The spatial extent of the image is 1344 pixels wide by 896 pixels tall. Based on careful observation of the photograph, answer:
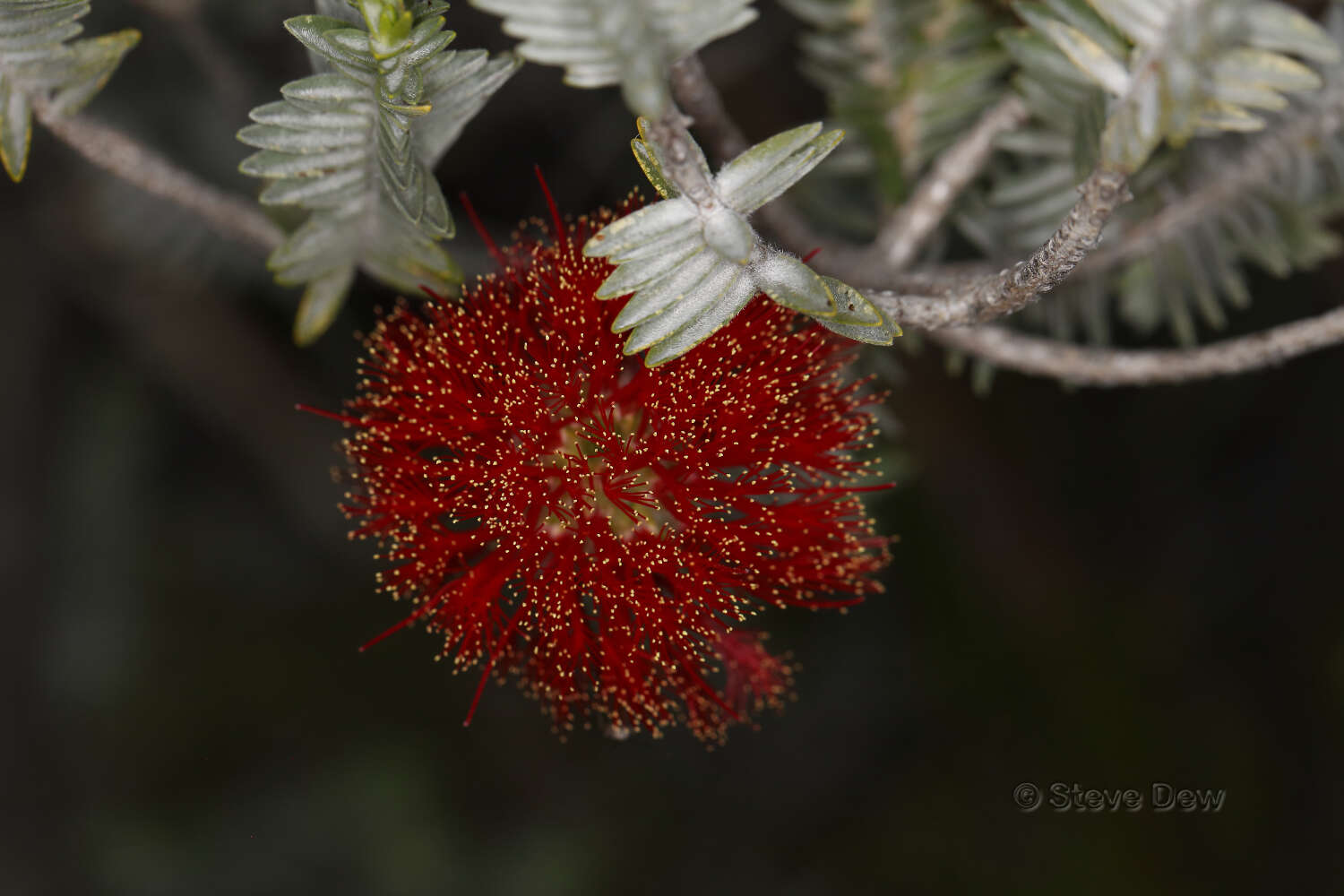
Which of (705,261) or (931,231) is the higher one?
(705,261)

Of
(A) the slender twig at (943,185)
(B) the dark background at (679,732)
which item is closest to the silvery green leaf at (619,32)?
(A) the slender twig at (943,185)

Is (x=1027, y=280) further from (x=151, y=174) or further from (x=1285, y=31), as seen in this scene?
(x=151, y=174)

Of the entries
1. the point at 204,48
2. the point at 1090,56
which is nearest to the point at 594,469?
the point at 1090,56

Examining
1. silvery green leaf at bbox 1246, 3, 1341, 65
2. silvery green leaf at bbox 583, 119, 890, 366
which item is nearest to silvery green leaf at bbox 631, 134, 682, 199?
silvery green leaf at bbox 583, 119, 890, 366

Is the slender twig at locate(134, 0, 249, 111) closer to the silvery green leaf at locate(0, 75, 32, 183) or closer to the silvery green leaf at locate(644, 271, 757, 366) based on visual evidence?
the silvery green leaf at locate(0, 75, 32, 183)

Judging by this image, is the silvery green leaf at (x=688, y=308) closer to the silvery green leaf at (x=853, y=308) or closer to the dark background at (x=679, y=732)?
the silvery green leaf at (x=853, y=308)

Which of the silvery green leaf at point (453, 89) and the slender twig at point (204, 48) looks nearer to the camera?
the silvery green leaf at point (453, 89)

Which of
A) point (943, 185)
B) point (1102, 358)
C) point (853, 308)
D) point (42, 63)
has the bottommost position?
point (1102, 358)
